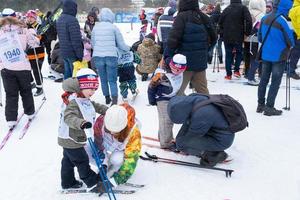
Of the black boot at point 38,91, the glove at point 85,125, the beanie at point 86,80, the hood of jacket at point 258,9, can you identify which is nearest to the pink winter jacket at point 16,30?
the black boot at point 38,91

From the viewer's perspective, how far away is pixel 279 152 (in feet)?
16.2

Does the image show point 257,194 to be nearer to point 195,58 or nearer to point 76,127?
A: point 76,127

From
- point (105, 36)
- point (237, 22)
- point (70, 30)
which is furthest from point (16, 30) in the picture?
point (237, 22)

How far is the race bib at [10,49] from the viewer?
594 cm

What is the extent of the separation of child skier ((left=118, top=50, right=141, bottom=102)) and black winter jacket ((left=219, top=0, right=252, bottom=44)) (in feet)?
7.66

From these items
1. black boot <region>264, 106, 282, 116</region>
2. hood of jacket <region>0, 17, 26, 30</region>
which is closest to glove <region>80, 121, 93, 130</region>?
hood of jacket <region>0, 17, 26, 30</region>

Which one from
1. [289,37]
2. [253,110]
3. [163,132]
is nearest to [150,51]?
[253,110]

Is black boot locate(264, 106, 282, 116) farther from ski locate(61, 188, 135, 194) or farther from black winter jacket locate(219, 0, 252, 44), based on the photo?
ski locate(61, 188, 135, 194)

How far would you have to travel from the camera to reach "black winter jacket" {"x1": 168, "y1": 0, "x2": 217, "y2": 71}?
18.3ft

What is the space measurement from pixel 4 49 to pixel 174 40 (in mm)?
2555

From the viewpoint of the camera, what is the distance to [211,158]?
4512 mm

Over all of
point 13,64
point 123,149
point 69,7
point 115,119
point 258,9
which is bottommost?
point 123,149

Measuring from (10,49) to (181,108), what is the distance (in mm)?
3071

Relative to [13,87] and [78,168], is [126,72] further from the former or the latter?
[78,168]
